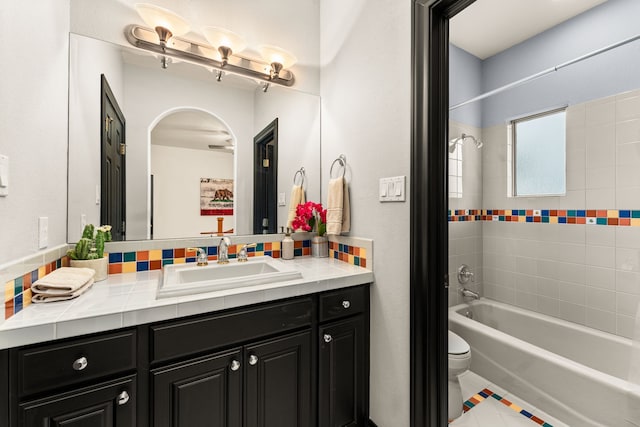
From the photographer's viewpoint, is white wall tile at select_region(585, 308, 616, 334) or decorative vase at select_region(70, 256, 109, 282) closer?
decorative vase at select_region(70, 256, 109, 282)

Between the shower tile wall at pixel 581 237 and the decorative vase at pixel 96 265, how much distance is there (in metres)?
1.71

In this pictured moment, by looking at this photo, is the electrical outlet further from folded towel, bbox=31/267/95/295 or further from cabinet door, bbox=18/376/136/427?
cabinet door, bbox=18/376/136/427

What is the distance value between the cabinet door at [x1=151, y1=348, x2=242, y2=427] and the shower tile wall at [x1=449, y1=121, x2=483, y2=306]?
1157mm

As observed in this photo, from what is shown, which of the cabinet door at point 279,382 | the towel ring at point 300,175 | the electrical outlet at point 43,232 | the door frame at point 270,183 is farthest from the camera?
the towel ring at point 300,175

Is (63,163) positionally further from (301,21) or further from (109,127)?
(301,21)

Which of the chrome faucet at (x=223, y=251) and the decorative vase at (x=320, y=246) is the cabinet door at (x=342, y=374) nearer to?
the decorative vase at (x=320, y=246)

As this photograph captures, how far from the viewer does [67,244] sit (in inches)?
50.5

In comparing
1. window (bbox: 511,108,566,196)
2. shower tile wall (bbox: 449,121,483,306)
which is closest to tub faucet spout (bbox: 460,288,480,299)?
shower tile wall (bbox: 449,121,483,306)

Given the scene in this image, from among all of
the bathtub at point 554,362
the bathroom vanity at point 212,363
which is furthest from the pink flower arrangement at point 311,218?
the bathtub at point 554,362

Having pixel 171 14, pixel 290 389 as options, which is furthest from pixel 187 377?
pixel 171 14

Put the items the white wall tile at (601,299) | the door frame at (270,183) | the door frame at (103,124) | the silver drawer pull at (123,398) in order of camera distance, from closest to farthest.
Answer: the silver drawer pull at (123,398) → the door frame at (103,124) → the white wall tile at (601,299) → the door frame at (270,183)

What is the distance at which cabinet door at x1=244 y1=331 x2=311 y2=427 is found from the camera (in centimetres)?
109

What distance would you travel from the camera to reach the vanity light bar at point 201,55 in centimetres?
148

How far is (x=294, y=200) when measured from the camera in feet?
6.31
